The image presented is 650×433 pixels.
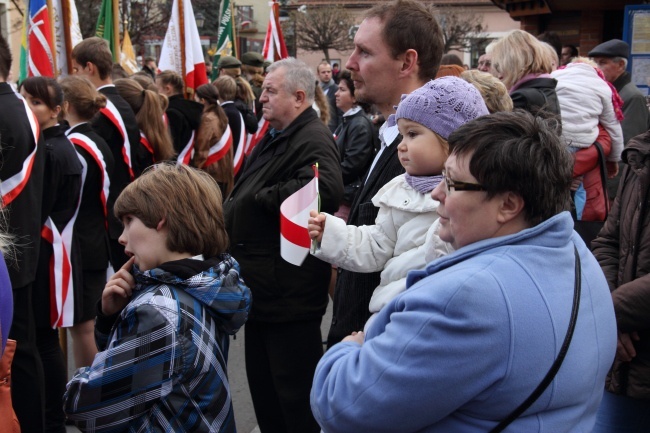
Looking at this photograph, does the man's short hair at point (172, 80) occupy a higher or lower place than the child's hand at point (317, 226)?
lower

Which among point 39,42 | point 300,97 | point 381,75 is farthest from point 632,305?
point 39,42

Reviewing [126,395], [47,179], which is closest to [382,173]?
[126,395]

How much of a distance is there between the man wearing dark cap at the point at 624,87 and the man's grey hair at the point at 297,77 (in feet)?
12.2

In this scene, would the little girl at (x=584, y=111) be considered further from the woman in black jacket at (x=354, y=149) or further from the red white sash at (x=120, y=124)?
the red white sash at (x=120, y=124)

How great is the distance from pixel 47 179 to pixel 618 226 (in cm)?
299

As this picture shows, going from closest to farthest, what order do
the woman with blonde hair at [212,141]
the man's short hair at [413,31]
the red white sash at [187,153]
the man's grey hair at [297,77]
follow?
the man's short hair at [413,31]
the man's grey hair at [297,77]
the red white sash at [187,153]
the woman with blonde hair at [212,141]

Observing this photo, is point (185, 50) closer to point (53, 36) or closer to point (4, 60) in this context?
point (53, 36)

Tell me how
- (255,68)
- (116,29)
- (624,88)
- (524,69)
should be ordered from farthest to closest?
(255,68)
(116,29)
(624,88)
(524,69)

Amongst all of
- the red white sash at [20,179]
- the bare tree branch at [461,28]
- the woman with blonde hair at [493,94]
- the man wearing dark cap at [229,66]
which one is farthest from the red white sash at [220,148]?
the bare tree branch at [461,28]

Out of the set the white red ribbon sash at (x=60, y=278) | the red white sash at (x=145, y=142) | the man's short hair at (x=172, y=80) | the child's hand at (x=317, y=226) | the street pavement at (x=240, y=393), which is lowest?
the street pavement at (x=240, y=393)

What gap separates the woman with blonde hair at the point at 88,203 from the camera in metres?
4.82

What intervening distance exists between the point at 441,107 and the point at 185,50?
6500 millimetres

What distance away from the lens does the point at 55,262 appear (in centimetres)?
427

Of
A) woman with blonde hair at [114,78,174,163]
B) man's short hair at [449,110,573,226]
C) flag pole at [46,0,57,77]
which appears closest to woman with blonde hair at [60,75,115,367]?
woman with blonde hair at [114,78,174,163]
